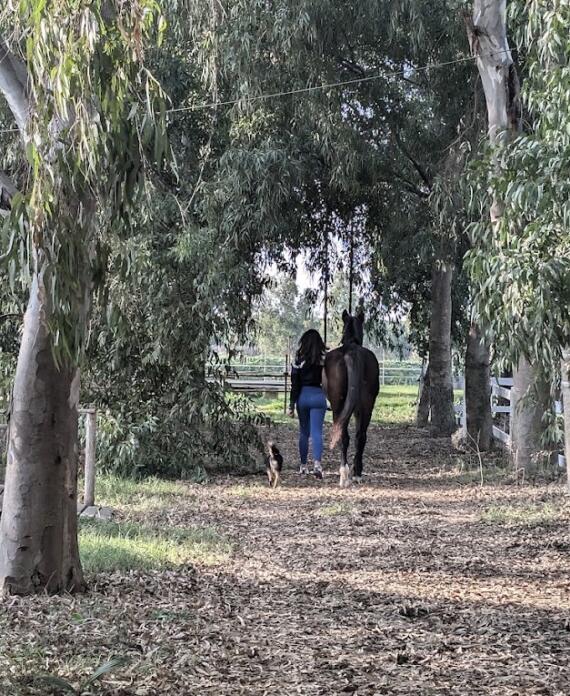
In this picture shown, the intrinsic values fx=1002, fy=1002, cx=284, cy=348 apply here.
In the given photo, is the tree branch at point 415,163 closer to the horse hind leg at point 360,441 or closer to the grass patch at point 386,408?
the horse hind leg at point 360,441

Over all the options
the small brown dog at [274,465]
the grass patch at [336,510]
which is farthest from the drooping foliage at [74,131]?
the small brown dog at [274,465]

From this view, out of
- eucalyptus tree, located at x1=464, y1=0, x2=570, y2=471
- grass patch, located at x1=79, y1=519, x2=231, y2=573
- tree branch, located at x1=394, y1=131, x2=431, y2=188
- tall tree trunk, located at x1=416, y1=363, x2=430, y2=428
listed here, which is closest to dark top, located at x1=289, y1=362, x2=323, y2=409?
tree branch, located at x1=394, y1=131, x2=431, y2=188

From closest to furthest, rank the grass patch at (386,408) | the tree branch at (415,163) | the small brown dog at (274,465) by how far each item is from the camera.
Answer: the small brown dog at (274,465), the tree branch at (415,163), the grass patch at (386,408)

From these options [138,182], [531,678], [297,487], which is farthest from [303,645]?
[297,487]

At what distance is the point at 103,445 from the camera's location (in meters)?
12.4

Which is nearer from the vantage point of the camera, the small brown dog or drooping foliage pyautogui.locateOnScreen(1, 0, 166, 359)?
drooping foliage pyautogui.locateOnScreen(1, 0, 166, 359)

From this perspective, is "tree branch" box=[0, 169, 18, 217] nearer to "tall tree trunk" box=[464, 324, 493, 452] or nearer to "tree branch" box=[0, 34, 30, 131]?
"tree branch" box=[0, 34, 30, 131]

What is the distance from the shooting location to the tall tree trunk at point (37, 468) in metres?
6.03

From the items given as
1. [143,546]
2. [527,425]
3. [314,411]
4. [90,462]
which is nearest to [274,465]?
[314,411]

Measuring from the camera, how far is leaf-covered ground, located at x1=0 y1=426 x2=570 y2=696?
4.64m

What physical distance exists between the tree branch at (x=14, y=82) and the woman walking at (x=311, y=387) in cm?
708

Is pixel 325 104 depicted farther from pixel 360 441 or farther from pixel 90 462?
pixel 90 462

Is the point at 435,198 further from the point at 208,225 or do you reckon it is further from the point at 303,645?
the point at 303,645

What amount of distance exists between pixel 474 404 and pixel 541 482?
403 centimetres
